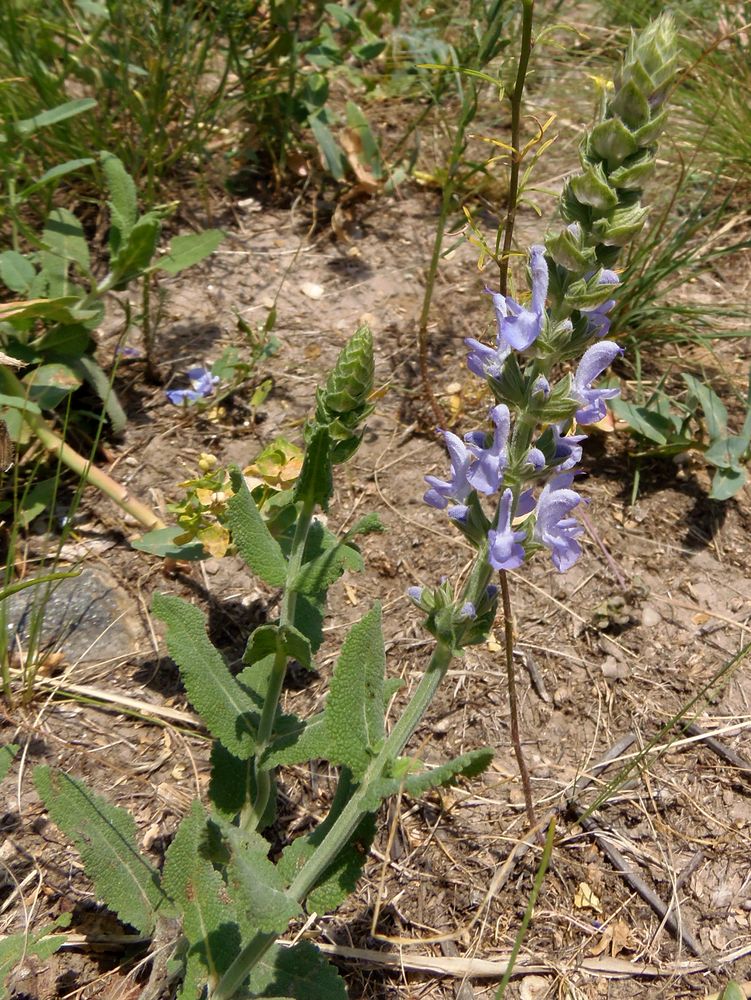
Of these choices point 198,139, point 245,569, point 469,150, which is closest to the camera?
point 245,569

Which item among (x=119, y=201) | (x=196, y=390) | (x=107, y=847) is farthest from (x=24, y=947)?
(x=119, y=201)

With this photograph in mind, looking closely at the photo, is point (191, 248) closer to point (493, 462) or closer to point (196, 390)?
point (196, 390)

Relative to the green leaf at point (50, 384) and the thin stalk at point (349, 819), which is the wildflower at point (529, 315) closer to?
the thin stalk at point (349, 819)

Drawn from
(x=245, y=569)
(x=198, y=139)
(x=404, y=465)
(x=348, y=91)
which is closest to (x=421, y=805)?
(x=245, y=569)

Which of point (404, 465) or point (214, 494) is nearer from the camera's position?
point (214, 494)

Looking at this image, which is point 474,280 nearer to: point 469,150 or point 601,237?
point 469,150

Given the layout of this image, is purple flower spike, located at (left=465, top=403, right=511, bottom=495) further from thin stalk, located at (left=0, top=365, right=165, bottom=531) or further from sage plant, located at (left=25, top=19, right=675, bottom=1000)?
thin stalk, located at (left=0, top=365, right=165, bottom=531)

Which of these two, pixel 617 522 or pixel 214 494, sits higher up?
pixel 214 494

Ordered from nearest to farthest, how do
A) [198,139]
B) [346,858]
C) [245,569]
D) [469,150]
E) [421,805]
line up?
[346,858], [421,805], [245,569], [198,139], [469,150]
